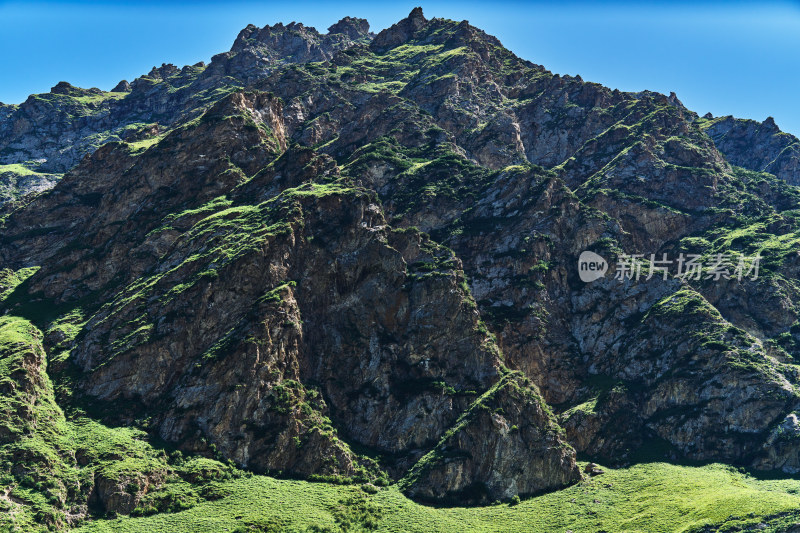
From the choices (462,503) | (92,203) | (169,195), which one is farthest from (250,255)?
(92,203)

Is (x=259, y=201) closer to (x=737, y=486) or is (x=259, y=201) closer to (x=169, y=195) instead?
(x=169, y=195)

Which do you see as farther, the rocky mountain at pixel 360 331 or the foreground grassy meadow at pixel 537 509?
the rocky mountain at pixel 360 331

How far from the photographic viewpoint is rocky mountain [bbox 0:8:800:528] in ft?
335

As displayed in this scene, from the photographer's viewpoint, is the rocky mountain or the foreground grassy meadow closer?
the foreground grassy meadow

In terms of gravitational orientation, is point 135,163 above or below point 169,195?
above

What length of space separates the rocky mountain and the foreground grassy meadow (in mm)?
3739

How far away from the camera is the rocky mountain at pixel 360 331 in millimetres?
102188

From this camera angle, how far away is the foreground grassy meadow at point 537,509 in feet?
278

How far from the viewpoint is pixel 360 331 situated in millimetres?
125188

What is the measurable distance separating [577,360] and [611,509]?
152 ft

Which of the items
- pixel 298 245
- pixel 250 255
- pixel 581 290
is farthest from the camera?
pixel 581 290

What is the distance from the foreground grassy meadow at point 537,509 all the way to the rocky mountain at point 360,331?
12.3 ft

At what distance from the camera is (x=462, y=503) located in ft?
334

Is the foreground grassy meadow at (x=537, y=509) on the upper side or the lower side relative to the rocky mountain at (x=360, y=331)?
lower
